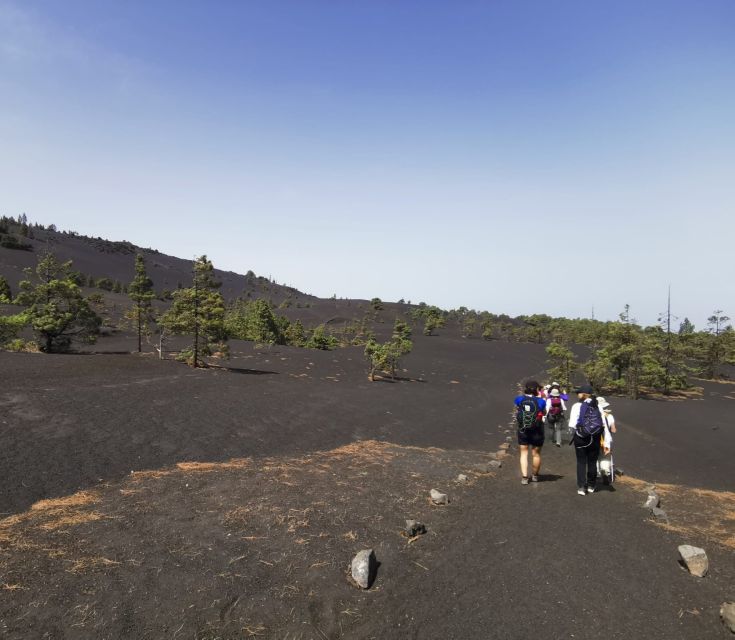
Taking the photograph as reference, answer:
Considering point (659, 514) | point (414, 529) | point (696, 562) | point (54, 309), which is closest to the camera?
point (696, 562)

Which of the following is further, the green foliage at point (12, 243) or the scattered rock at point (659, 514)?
the green foliage at point (12, 243)

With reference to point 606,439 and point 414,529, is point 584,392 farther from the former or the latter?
point 414,529

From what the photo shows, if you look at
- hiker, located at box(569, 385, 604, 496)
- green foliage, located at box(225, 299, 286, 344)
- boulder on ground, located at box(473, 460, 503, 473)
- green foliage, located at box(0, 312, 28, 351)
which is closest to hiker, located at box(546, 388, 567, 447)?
boulder on ground, located at box(473, 460, 503, 473)

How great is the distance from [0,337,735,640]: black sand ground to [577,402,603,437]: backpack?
1.46 metres

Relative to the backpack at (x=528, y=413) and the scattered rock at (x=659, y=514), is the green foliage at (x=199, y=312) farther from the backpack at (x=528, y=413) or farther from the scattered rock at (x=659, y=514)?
the scattered rock at (x=659, y=514)

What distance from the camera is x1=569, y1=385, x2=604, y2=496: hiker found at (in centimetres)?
919

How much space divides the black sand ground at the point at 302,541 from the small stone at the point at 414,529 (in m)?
0.25

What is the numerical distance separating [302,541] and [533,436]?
5.84 meters

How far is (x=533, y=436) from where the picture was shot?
9.87 meters

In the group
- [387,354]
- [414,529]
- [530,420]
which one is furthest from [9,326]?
[530,420]

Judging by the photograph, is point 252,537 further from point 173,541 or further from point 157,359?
point 157,359

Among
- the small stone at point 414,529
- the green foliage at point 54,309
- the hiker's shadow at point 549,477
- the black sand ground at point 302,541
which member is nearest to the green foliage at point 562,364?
the black sand ground at point 302,541

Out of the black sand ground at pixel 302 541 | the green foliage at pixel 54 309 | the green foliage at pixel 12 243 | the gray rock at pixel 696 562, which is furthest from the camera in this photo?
the green foliage at pixel 12 243

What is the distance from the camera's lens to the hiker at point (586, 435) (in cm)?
919
